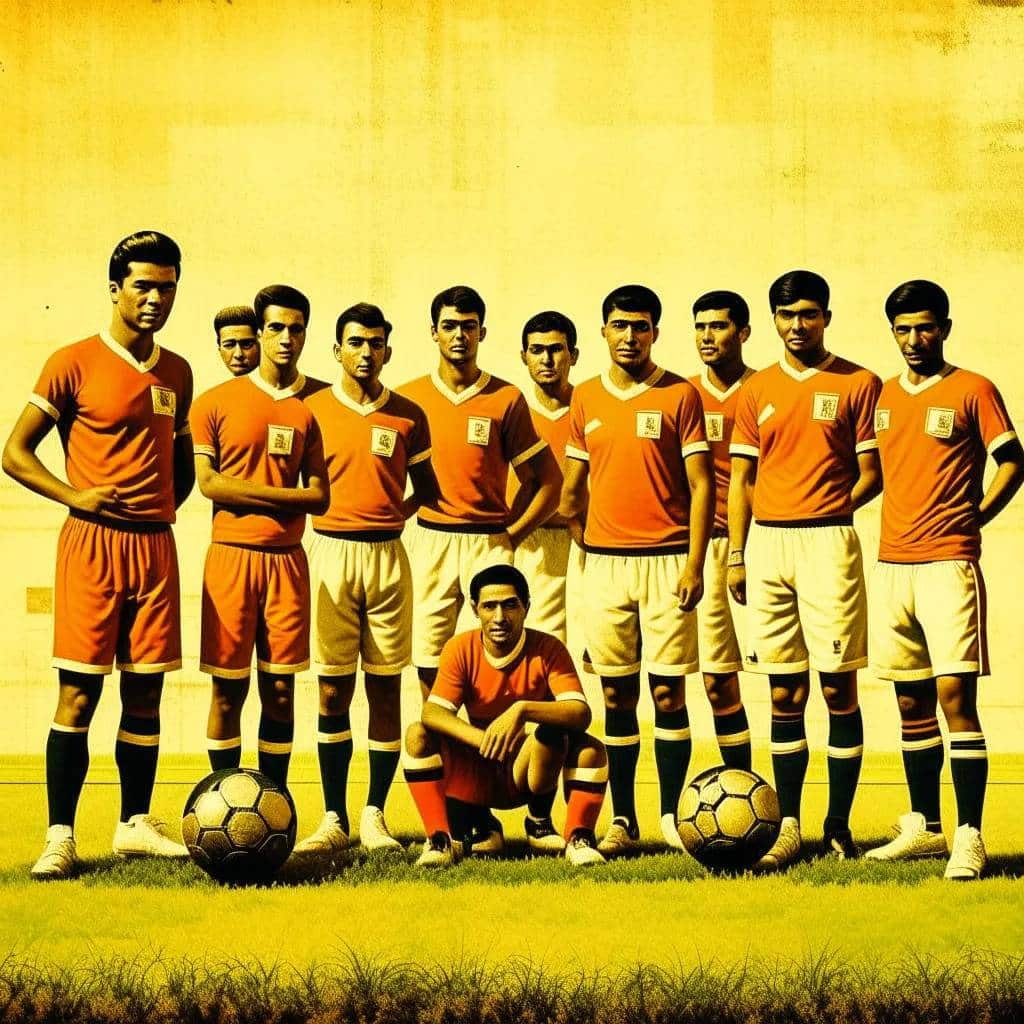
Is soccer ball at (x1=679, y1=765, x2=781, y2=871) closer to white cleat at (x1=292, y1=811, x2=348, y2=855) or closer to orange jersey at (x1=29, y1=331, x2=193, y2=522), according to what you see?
white cleat at (x1=292, y1=811, x2=348, y2=855)

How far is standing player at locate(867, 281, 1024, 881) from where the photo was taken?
587cm

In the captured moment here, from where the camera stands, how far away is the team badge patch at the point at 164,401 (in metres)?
6.11

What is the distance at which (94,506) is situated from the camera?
19.2 ft

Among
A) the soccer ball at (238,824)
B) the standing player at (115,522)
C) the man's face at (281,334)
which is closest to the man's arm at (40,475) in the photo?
the standing player at (115,522)

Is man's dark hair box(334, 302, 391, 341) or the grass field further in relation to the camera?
man's dark hair box(334, 302, 391, 341)

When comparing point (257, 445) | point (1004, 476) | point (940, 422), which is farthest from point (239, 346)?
point (1004, 476)

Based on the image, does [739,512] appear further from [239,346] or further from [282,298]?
[239,346]

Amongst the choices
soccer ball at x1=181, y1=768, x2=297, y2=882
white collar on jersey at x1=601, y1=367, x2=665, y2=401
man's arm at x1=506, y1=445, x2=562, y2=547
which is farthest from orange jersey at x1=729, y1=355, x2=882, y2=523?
soccer ball at x1=181, y1=768, x2=297, y2=882

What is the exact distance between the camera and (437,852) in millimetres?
5992

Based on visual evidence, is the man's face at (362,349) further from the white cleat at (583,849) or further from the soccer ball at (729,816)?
the soccer ball at (729,816)

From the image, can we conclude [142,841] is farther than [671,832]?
No

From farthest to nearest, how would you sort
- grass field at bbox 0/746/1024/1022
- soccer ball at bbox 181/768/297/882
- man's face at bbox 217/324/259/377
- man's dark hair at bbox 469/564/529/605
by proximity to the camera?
man's face at bbox 217/324/259/377
man's dark hair at bbox 469/564/529/605
soccer ball at bbox 181/768/297/882
grass field at bbox 0/746/1024/1022

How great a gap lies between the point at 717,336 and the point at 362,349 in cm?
156

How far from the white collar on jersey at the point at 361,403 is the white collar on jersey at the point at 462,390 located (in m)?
0.31
